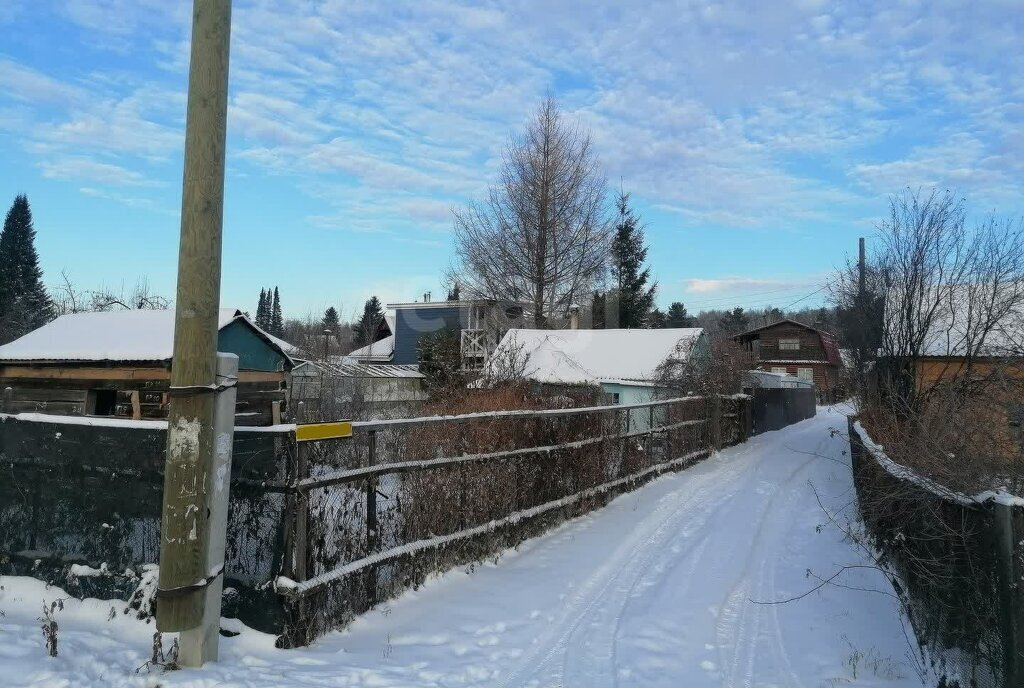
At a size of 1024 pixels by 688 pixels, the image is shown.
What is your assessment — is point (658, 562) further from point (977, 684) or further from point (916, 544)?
point (977, 684)

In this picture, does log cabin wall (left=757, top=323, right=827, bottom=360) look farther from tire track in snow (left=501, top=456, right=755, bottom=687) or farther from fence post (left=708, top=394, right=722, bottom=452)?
tire track in snow (left=501, top=456, right=755, bottom=687)

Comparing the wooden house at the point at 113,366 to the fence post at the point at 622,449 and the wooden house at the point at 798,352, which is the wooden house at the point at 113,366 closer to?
the fence post at the point at 622,449

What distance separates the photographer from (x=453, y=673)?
14.9 feet

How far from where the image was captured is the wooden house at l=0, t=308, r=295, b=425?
13.0 m

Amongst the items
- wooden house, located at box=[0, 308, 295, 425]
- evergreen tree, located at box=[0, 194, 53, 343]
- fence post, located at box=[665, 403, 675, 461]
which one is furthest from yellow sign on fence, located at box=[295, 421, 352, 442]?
evergreen tree, located at box=[0, 194, 53, 343]

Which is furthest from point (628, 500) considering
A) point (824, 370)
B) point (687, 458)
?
point (824, 370)

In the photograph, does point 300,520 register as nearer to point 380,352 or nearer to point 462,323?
point 462,323

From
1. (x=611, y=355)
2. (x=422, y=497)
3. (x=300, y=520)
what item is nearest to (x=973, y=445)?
(x=422, y=497)

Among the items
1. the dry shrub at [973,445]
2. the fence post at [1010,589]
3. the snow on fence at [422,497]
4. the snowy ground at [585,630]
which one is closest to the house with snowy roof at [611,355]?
the snow on fence at [422,497]

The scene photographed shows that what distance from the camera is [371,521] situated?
5.66 meters

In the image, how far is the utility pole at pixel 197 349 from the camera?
4.09 m

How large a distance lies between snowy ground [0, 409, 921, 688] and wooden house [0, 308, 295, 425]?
766 centimetres

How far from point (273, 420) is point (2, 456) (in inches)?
388

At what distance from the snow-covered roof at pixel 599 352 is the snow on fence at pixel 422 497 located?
1354cm
